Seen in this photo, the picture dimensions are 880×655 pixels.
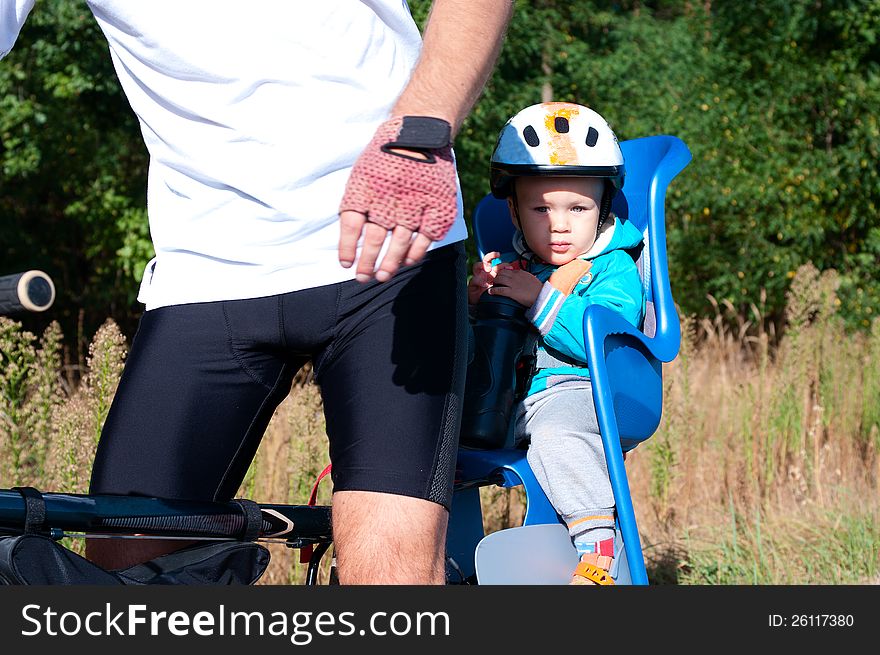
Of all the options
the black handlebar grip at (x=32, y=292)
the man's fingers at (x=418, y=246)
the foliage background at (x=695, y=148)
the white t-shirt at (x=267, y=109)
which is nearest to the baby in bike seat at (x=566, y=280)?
the white t-shirt at (x=267, y=109)

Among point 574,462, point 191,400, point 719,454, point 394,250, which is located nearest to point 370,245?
point 394,250

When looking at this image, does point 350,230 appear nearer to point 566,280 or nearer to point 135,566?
point 135,566

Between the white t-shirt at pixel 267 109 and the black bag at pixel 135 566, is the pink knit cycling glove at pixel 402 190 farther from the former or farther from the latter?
the black bag at pixel 135 566

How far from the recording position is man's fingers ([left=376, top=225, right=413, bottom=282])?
63.6 inches

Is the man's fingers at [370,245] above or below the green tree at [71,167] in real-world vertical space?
below

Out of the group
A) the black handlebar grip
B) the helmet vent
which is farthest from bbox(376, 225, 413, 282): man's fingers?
the helmet vent

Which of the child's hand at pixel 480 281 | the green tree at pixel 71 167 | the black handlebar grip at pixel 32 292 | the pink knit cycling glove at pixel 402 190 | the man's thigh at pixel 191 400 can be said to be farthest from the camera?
the green tree at pixel 71 167

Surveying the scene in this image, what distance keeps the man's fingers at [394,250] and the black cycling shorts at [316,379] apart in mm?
356

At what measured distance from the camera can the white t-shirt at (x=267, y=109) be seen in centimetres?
197

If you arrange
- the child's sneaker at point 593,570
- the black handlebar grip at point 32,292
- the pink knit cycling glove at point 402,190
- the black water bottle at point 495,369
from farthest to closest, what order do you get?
the black water bottle at point 495,369 → the child's sneaker at point 593,570 → the pink knit cycling glove at point 402,190 → the black handlebar grip at point 32,292

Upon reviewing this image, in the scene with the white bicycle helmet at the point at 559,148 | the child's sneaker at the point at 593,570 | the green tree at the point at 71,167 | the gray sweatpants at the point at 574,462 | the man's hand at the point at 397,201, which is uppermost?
the green tree at the point at 71,167

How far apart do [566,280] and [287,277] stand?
1084 mm

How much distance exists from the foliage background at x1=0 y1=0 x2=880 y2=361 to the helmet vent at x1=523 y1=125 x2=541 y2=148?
5.44m

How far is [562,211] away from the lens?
2.94 meters
